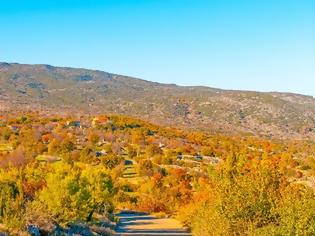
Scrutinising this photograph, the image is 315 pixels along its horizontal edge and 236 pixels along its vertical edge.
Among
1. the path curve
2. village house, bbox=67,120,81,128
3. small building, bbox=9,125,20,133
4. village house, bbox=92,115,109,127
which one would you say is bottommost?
the path curve

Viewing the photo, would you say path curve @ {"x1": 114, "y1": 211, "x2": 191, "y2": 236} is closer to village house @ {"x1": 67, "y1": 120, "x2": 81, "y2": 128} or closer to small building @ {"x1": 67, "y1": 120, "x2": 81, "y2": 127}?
village house @ {"x1": 67, "y1": 120, "x2": 81, "y2": 128}

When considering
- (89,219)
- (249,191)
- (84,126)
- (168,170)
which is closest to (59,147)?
(168,170)

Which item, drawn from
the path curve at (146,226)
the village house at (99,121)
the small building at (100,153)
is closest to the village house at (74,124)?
the village house at (99,121)

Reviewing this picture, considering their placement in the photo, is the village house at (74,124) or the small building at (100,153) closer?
the small building at (100,153)

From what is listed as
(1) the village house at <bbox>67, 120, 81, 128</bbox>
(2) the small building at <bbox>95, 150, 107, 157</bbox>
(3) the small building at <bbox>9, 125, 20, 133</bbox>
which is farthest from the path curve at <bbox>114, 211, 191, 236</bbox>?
(1) the village house at <bbox>67, 120, 81, 128</bbox>

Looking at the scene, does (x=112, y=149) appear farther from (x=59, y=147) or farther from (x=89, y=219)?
(x=89, y=219)

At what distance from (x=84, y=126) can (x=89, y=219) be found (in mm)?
86895

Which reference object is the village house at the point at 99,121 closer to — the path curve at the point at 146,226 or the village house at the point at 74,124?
the village house at the point at 74,124

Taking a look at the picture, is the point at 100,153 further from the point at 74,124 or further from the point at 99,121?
the point at 99,121

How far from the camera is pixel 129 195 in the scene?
79125 millimetres

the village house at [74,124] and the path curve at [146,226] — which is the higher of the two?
the village house at [74,124]

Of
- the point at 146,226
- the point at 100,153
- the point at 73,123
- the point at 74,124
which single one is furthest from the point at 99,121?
the point at 146,226

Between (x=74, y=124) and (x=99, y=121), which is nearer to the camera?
(x=74, y=124)

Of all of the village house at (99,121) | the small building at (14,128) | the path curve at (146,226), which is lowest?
the path curve at (146,226)
